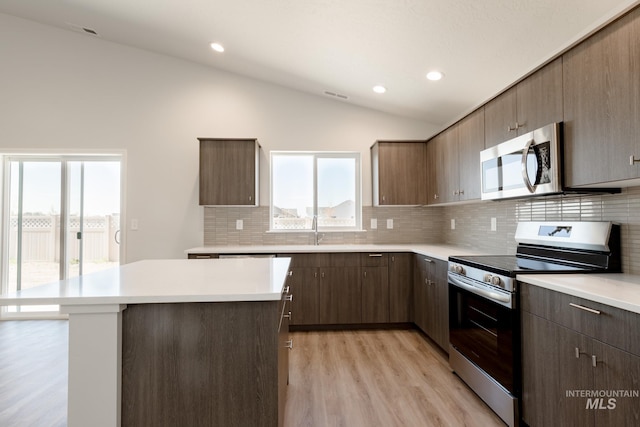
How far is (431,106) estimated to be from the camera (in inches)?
135

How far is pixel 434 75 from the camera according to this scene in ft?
9.10

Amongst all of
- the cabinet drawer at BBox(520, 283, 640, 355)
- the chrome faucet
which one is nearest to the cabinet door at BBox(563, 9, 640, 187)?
the cabinet drawer at BBox(520, 283, 640, 355)

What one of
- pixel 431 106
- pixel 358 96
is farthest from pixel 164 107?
pixel 431 106

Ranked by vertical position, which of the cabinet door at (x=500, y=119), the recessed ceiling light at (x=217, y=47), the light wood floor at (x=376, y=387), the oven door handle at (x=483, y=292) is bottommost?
the light wood floor at (x=376, y=387)

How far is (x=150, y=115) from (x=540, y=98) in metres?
4.01

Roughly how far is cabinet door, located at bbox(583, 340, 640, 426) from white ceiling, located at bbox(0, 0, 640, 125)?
1479mm

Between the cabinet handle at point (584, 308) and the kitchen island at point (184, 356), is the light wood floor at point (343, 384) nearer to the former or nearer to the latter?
the kitchen island at point (184, 356)

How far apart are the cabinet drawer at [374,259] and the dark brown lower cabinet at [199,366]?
2124 mm

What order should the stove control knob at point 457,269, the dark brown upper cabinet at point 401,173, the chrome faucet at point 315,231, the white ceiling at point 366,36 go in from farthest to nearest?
the chrome faucet at point 315,231 → the dark brown upper cabinet at point 401,173 → the stove control knob at point 457,269 → the white ceiling at point 366,36

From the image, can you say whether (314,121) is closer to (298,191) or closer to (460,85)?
(298,191)

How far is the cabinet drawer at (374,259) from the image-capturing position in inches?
130

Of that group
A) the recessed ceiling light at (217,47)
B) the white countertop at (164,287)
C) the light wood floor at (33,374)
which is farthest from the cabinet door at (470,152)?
the light wood floor at (33,374)

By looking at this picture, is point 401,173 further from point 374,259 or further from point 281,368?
point 281,368

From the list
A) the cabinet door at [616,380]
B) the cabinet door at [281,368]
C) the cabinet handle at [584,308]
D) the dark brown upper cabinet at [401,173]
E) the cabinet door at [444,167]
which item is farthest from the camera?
the dark brown upper cabinet at [401,173]
